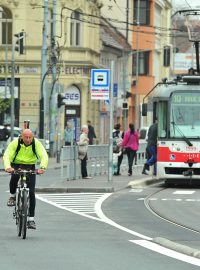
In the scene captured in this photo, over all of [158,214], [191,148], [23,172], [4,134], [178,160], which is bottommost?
[158,214]

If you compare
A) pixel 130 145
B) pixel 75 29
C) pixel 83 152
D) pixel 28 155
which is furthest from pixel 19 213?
pixel 75 29

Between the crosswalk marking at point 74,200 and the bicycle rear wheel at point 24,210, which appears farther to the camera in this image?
the crosswalk marking at point 74,200

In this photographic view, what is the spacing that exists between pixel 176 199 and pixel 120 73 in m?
59.6

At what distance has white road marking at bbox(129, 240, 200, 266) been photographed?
1338 cm

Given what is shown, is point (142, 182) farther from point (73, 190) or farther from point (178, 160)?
point (73, 190)

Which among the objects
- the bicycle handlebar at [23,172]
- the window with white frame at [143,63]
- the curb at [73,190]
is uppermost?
the window with white frame at [143,63]

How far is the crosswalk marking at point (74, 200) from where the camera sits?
2261cm

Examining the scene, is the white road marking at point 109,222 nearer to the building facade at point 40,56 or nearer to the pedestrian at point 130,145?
the pedestrian at point 130,145

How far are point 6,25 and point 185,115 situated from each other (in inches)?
1345

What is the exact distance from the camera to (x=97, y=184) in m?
30.0

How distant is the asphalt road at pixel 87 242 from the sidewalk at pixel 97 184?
4.90m

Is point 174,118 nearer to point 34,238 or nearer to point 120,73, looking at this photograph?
point 34,238

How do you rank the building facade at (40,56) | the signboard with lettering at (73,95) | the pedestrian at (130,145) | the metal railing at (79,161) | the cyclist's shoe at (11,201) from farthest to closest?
the signboard with lettering at (73,95) → the building facade at (40,56) → the pedestrian at (130,145) → the metal railing at (79,161) → the cyclist's shoe at (11,201)

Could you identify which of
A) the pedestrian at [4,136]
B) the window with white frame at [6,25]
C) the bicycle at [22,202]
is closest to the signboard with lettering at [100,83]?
the bicycle at [22,202]
